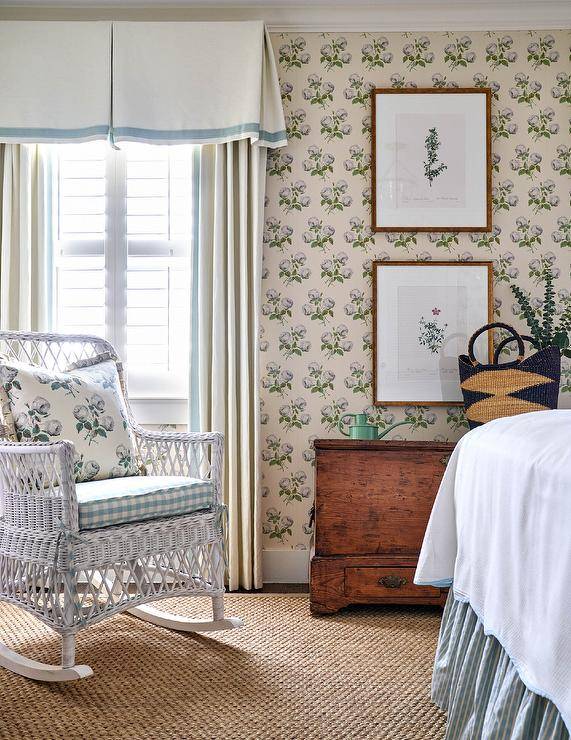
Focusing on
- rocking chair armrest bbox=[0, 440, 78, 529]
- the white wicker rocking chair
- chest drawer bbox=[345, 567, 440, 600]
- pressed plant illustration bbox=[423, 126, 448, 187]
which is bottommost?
chest drawer bbox=[345, 567, 440, 600]

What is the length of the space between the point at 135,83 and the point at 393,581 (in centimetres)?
232

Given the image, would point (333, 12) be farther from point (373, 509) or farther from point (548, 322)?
point (373, 509)

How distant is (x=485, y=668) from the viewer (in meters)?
1.34

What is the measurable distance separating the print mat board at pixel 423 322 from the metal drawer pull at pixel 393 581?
31.5 inches

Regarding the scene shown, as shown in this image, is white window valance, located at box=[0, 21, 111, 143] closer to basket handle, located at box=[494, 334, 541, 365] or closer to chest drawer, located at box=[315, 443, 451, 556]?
chest drawer, located at box=[315, 443, 451, 556]

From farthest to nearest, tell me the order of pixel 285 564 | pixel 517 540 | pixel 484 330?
pixel 285 564 → pixel 484 330 → pixel 517 540

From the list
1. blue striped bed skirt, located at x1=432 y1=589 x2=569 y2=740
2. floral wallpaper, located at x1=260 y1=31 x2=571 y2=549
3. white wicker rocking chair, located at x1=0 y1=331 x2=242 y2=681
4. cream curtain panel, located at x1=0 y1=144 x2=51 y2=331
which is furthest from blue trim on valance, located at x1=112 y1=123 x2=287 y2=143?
blue striped bed skirt, located at x1=432 y1=589 x2=569 y2=740

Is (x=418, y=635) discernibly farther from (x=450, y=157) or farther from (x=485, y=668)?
(x=450, y=157)

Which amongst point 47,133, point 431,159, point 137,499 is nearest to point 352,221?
point 431,159

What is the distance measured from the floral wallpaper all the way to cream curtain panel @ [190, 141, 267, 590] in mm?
119

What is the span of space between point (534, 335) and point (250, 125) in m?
1.50

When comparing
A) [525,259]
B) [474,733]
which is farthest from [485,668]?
[525,259]

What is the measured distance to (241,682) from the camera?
1925 millimetres

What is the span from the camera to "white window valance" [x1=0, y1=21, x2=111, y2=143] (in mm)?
2996
